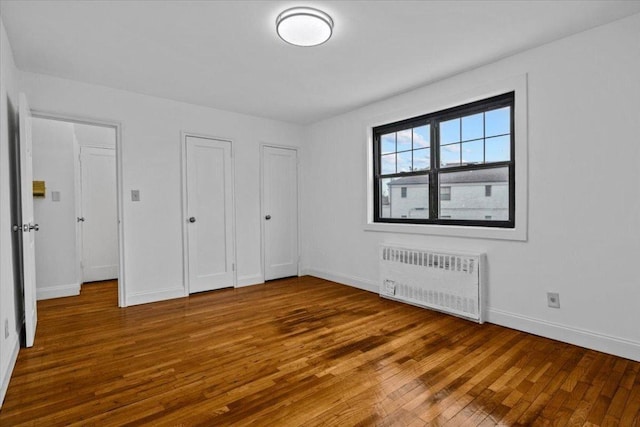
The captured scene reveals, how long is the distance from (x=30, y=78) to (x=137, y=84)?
958 mm

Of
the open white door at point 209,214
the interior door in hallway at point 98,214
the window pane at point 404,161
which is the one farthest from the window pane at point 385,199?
the interior door in hallway at point 98,214

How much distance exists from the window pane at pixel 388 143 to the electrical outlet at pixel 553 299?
236cm

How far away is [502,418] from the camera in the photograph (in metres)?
1.78

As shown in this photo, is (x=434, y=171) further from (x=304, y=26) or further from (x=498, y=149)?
(x=304, y=26)

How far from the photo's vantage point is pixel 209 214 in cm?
458

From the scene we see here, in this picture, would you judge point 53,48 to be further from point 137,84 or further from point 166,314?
point 166,314

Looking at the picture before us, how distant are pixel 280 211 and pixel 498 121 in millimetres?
3273

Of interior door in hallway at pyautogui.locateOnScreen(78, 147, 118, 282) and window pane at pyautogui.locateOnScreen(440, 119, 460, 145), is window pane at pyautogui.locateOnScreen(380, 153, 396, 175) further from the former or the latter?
interior door in hallway at pyautogui.locateOnScreen(78, 147, 118, 282)

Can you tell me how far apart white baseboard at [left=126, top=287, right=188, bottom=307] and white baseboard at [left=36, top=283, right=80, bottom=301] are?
1.09 metres

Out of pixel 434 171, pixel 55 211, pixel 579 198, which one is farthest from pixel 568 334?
pixel 55 211

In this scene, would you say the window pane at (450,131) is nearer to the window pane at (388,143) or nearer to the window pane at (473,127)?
the window pane at (473,127)

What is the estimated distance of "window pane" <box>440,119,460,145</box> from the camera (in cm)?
363

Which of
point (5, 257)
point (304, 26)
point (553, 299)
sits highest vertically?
point (304, 26)

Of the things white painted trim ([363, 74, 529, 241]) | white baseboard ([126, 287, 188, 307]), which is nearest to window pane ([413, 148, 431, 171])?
white painted trim ([363, 74, 529, 241])
